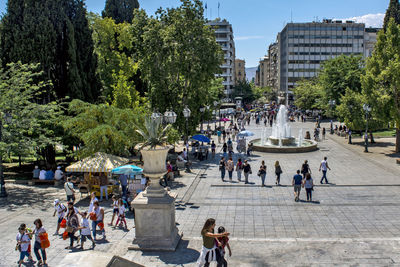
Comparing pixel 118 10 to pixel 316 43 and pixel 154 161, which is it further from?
pixel 316 43

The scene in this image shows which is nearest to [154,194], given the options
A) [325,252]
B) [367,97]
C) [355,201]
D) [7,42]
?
[325,252]

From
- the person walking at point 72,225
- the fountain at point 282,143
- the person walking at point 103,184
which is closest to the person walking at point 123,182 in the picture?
the person walking at point 103,184

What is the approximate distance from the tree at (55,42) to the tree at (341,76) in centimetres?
3481

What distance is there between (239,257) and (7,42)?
22.2 meters

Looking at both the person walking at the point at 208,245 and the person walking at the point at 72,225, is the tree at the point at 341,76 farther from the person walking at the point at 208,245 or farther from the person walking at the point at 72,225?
the person walking at the point at 208,245

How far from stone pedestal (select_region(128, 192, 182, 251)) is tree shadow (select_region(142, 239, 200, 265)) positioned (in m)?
0.14

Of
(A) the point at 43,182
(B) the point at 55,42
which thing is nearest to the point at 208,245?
(A) the point at 43,182

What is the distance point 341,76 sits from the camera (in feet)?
169

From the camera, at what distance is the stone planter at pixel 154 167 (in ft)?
34.8

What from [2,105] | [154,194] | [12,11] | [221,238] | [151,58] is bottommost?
[221,238]

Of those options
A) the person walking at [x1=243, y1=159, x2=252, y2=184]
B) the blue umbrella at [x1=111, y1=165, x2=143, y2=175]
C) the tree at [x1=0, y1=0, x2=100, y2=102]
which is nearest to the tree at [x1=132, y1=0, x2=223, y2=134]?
the tree at [x1=0, y1=0, x2=100, y2=102]

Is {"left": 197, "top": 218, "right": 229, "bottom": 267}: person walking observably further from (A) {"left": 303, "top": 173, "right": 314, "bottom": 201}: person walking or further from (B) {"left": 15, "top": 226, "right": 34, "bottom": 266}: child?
(A) {"left": 303, "top": 173, "right": 314, "bottom": 201}: person walking

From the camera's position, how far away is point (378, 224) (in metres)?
13.3

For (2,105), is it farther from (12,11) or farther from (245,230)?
(245,230)
